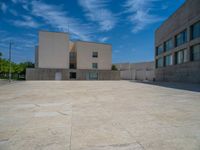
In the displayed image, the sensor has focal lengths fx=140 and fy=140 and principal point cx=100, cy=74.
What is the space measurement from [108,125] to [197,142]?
199 centimetres

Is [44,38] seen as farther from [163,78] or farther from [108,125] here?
[108,125]

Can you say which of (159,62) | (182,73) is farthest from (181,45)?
(159,62)

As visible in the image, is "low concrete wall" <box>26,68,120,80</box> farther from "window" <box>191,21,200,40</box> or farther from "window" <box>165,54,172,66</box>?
"window" <box>191,21,200,40</box>

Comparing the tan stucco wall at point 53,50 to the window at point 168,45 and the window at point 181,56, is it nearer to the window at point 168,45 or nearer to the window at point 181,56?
the window at point 168,45

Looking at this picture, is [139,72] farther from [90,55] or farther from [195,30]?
[195,30]

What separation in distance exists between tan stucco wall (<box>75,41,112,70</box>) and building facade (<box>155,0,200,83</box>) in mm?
14137

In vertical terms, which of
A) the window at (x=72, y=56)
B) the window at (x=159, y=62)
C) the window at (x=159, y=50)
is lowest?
the window at (x=159, y=62)

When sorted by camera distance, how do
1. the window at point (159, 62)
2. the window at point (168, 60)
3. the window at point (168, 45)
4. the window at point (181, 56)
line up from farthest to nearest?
1. the window at point (159, 62)
2. the window at point (168, 60)
3. the window at point (168, 45)
4. the window at point (181, 56)

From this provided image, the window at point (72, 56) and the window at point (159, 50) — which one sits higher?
the window at point (159, 50)

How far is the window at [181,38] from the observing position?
25.9m

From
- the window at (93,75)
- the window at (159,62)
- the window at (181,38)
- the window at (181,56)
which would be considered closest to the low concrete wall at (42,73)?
the window at (93,75)

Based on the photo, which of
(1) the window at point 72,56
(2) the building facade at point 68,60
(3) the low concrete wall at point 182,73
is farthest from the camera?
(1) the window at point 72,56

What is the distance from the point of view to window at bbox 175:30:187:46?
84.8 feet

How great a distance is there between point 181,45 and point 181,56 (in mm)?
2091
